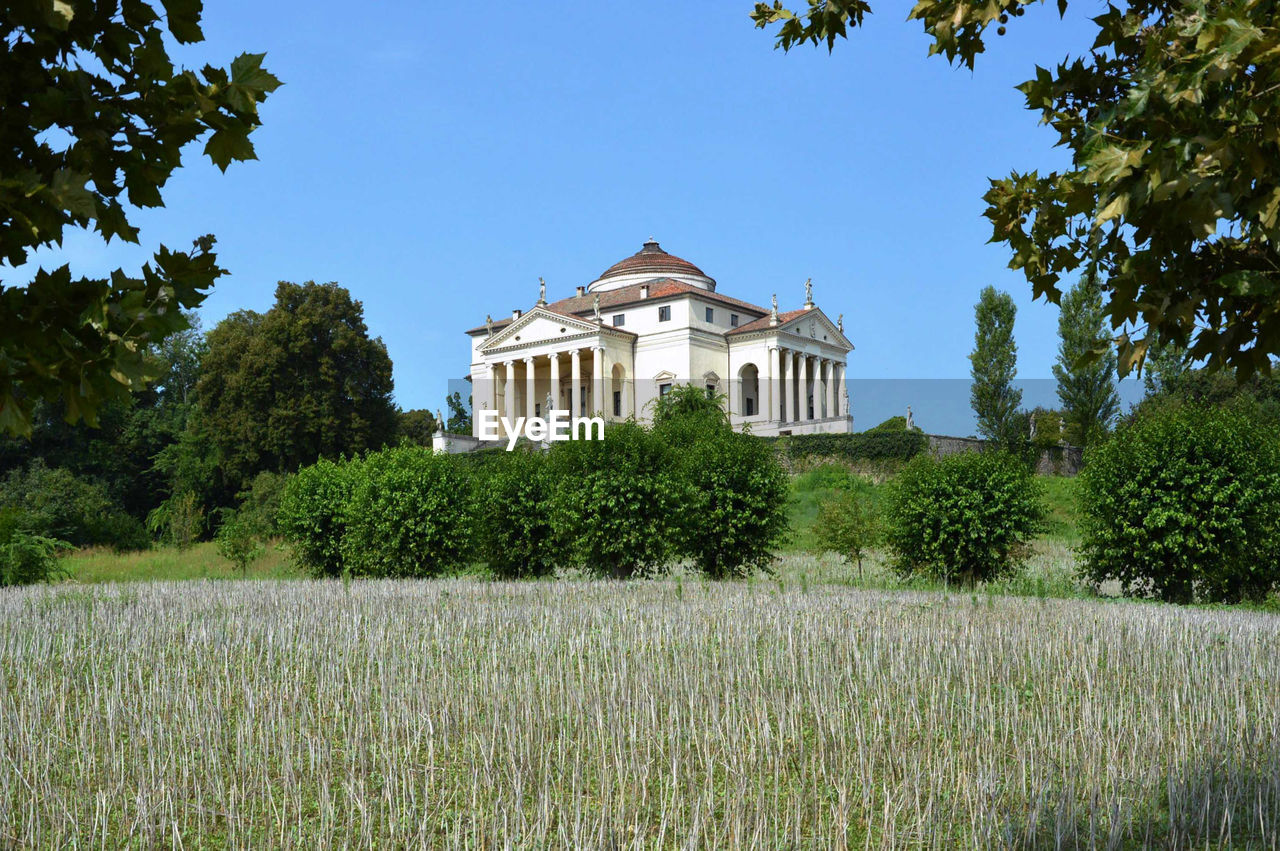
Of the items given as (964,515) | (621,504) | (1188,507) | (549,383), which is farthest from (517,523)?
(549,383)

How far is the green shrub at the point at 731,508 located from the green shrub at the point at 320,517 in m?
10.2

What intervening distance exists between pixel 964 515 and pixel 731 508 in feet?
17.2

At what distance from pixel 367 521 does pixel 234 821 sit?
63.9ft

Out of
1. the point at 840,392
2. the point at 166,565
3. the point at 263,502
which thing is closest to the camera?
the point at 166,565

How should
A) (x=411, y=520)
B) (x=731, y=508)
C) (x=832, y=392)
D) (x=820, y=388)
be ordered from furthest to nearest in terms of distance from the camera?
(x=832, y=392), (x=820, y=388), (x=411, y=520), (x=731, y=508)

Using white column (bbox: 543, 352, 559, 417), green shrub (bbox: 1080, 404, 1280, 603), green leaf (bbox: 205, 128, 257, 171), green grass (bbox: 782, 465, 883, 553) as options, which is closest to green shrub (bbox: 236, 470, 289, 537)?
white column (bbox: 543, 352, 559, 417)

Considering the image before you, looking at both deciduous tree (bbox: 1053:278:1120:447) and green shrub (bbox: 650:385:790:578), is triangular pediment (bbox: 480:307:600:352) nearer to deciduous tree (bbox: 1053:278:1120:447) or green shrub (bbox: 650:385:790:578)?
deciduous tree (bbox: 1053:278:1120:447)

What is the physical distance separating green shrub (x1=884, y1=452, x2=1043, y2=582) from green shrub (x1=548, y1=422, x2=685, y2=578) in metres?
5.31

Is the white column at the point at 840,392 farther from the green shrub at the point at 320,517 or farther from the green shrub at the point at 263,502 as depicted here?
the green shrub at the point at 320,517

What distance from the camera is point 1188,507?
1811cm

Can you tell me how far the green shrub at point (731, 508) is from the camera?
2198 cm

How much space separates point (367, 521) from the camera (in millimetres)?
23922

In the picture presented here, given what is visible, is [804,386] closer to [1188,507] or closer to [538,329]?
[538,329]

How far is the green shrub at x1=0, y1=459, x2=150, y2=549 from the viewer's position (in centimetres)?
3869
